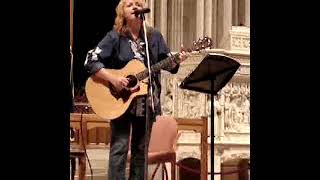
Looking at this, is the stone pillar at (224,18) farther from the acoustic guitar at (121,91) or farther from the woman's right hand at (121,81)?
the woman's right hand at (121,81)

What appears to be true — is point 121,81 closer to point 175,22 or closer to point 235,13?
point 175,22

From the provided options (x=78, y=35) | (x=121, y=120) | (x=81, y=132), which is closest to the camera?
(x=121, y=120)

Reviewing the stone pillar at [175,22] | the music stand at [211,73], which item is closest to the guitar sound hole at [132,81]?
the music stand at [211,73]

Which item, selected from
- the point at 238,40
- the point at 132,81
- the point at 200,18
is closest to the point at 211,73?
the point at 132,81

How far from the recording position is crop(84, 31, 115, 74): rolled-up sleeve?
4.11m

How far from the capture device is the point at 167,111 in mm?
7000

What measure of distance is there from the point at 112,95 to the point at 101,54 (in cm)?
29

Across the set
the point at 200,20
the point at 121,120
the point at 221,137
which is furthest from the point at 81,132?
the point at 200,20

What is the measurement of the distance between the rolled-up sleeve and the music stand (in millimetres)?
553

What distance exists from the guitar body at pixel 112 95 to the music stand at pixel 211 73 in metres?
0.33

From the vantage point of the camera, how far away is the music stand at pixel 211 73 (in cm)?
402

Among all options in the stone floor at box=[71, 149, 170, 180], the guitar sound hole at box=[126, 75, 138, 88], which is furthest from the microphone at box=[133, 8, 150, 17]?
the stone floor at box=[71, 149, 170, 180]
